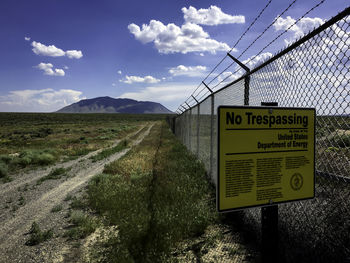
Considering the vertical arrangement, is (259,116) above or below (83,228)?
above

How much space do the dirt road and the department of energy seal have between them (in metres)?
3.68

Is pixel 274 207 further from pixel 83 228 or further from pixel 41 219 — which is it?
pixel 41 219

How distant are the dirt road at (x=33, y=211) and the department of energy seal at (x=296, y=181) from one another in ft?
12.1

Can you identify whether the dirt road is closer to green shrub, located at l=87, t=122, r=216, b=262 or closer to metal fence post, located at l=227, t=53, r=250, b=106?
green shrub, located at l=87, t=122, r=216, b=262

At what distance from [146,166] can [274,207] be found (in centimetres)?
829

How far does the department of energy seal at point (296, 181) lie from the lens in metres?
2.00

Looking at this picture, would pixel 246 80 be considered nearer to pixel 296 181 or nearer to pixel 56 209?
pixel 296 181

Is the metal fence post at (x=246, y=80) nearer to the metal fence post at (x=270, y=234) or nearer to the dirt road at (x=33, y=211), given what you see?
the metal fence post at (x=270, y=234)

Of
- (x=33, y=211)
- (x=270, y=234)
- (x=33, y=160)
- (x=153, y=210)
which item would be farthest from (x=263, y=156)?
(x=33, y=160)

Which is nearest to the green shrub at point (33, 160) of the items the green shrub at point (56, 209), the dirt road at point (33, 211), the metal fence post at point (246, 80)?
the dirt road at point (33, 211)

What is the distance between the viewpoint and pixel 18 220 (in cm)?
557

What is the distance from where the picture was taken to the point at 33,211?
6117 millimetres

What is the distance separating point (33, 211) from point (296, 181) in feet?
A: 20.2

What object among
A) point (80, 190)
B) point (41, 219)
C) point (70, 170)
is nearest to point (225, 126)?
point (41, 219)
